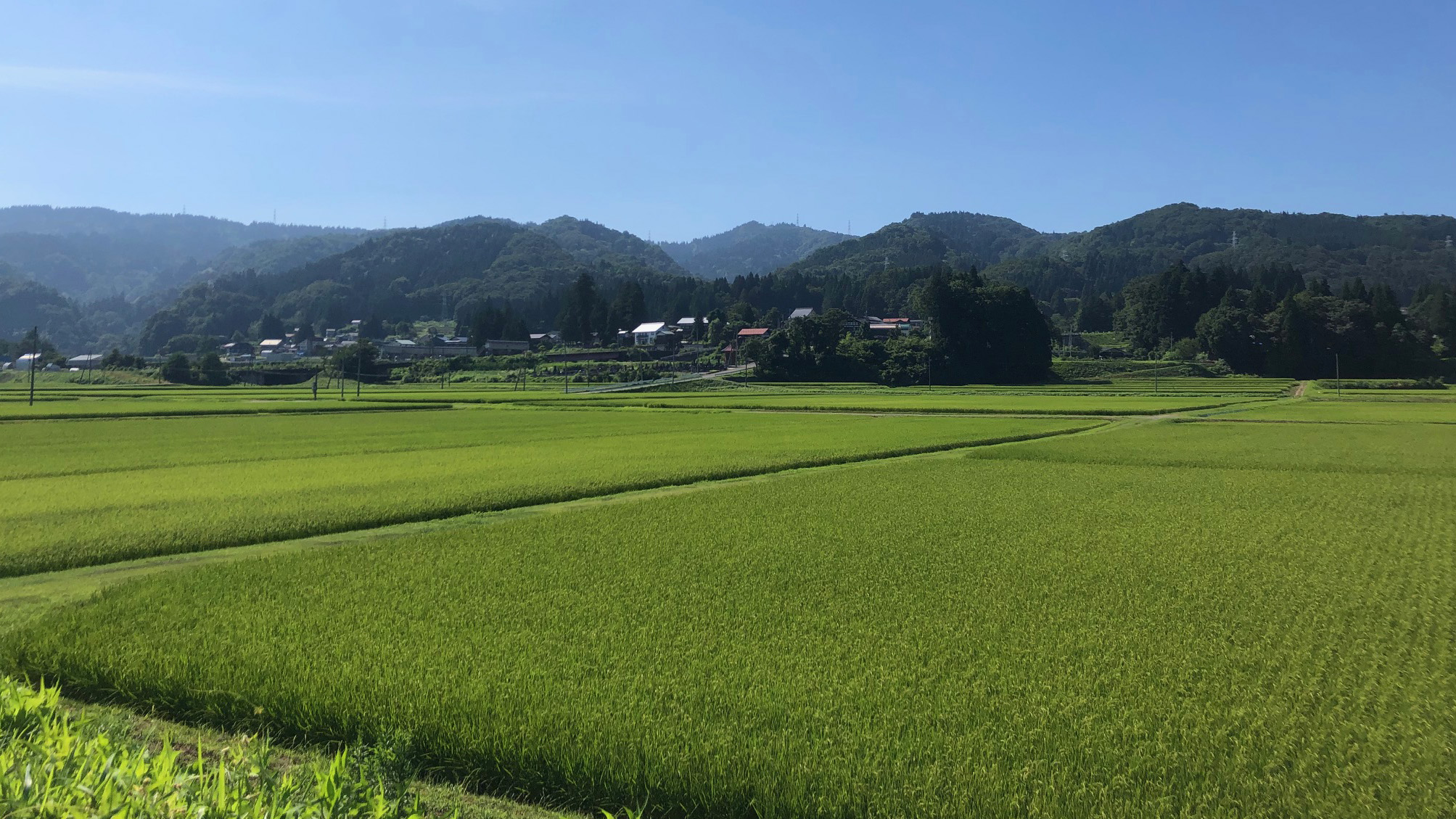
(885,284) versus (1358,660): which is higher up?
(885,284)

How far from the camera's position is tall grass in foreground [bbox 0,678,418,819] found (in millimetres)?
3221

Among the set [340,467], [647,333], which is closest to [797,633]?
[340,467]

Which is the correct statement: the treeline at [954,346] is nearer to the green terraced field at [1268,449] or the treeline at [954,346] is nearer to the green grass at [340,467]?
the green grass at [340,467]

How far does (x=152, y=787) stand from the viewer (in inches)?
136

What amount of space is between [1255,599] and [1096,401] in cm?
5352

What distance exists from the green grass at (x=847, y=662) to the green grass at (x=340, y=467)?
288cm

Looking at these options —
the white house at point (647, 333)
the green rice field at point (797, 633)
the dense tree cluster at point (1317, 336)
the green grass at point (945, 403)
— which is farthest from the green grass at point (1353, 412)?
the white house at point (647, 333)

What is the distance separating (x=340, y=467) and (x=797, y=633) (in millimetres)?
17196

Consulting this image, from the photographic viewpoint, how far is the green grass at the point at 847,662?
461 cm

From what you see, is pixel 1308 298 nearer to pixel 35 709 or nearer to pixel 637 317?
pixel 637 317

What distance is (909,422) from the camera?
38.9 metres

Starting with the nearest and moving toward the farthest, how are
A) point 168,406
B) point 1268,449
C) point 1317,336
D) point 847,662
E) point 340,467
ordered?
1. point 847,662
2. point 340,467
3. point 1268,449
4. point 168,406
5. point 1317,336

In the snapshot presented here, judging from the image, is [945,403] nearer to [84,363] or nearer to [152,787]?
[152,787]

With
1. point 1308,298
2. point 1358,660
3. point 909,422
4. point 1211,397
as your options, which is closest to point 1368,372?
point 1308,298
